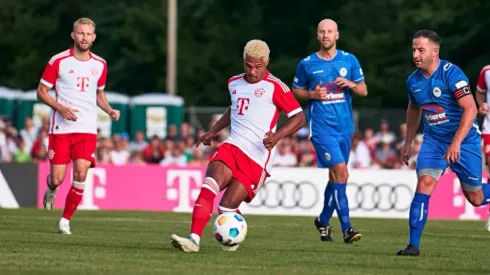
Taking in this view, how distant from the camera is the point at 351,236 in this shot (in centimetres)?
1544

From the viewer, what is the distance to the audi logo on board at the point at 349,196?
25.0 meters

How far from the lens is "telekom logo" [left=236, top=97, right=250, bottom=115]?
1356 centimetres

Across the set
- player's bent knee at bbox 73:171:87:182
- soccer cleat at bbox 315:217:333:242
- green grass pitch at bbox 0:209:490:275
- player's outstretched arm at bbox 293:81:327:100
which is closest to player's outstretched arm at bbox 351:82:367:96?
player's outstretched arm at bbox 293:81:327:100

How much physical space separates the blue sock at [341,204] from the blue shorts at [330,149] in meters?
0.28

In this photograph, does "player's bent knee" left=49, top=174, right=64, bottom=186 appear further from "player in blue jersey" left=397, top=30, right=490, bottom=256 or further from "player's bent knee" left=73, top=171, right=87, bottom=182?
"player in blue jersey" left=397, top=30, right=490, bottom=256

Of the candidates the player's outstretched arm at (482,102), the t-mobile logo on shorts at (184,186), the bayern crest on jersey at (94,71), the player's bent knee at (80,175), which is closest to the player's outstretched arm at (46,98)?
the bayern crest on jersey at (94,71)

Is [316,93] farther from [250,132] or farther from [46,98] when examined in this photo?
[46,98]

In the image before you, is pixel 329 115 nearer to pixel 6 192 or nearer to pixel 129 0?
pixel 6 192

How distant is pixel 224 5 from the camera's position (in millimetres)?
56375

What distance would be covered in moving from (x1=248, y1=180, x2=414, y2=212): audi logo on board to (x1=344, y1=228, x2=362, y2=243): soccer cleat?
948cm

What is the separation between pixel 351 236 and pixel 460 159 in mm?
2219

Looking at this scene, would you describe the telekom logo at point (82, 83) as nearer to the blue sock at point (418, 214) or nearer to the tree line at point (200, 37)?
the blue sock at point (418, 214)

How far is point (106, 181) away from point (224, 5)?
3144 cm

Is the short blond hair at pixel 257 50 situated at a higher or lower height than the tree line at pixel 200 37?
lower
